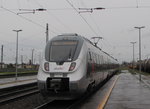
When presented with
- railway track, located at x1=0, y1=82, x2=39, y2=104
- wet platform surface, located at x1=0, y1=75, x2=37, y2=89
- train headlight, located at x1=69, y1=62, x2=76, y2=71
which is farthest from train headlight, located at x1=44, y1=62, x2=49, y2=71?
wet platform surface, located at x1=0, y1=75, x2=37, y2=89

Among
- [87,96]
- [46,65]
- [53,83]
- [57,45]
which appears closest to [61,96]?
[53,83]

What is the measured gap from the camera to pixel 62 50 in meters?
11.4

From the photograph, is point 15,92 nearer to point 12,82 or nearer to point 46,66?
point 46,66

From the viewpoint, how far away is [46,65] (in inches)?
435

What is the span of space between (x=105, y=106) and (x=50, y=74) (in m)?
2.71

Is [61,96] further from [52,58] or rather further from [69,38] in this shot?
[69,38]

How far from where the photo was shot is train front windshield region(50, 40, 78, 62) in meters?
11.1

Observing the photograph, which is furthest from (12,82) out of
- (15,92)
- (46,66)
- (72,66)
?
(72,66)

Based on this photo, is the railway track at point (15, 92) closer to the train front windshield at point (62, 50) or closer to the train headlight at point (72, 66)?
the train front windshield at point (62, 50)

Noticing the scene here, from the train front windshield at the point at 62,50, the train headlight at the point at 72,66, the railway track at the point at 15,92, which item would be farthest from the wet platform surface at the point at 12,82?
the train headlight at the point at 72,66

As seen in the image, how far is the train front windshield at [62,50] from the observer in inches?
437

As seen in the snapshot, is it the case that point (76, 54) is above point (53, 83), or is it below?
above

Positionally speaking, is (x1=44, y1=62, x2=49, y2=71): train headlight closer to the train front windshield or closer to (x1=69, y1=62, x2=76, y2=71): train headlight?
the train front windshield

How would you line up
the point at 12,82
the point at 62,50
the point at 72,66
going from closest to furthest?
the point at 72,66 < the point at 62,50 < the point at 12,82
